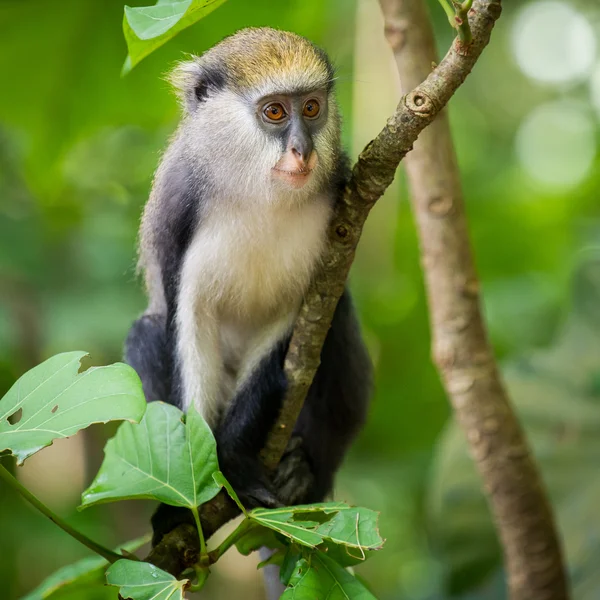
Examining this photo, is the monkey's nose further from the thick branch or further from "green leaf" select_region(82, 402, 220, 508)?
"green leaf" select_region(82, 402, 220, 508)

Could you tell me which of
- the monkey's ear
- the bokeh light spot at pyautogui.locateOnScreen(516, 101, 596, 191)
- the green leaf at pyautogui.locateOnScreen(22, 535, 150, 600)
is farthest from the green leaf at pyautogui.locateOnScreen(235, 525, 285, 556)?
the bokeh light spot at pyautogui.locateOnScreen(516, 101, 596, 191)

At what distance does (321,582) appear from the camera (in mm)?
1744

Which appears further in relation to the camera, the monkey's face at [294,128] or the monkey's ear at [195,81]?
the monkey's ear at [195,81]

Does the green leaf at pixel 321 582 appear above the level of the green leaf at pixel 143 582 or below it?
below

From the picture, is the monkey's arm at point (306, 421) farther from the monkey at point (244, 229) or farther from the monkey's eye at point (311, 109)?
the monkey's eye at point (311, 109)

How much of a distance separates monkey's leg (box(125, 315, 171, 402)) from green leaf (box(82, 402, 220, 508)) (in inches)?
36.3

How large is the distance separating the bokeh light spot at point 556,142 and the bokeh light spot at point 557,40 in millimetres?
353

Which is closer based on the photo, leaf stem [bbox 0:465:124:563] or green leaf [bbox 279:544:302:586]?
leaf stem [bbox 0:465:124:563]

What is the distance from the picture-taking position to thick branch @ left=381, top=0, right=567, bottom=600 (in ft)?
10.0

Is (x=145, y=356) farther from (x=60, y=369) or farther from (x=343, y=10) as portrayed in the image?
(x=343, y=10)

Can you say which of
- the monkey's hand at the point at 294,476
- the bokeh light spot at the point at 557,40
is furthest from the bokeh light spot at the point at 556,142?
the monkey's hand at the point at 294,476

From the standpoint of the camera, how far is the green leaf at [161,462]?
1.79 m

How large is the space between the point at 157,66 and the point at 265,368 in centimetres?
181

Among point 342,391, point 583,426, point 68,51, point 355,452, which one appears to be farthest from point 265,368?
point 355,452
